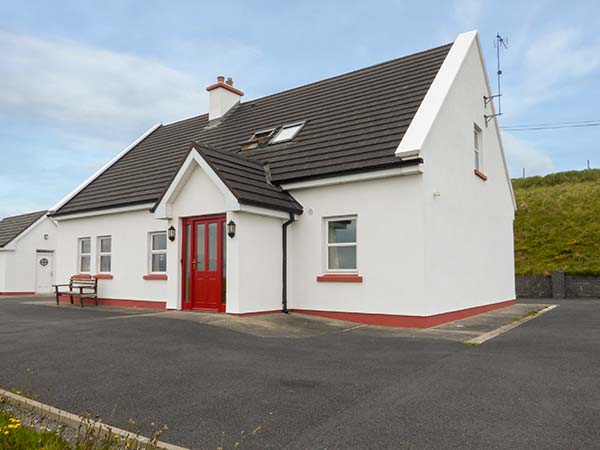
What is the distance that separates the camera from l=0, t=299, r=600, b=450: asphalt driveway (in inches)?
172

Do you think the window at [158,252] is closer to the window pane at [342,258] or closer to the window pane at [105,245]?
the window pane at [105,245]

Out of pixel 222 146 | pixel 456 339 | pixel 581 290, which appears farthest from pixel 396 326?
pixel 581 290

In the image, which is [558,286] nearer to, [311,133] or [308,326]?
[311,133]

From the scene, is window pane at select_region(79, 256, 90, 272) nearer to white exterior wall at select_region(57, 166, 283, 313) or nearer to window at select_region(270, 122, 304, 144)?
white exterior wall at select_region(57, 166, 283, 313)

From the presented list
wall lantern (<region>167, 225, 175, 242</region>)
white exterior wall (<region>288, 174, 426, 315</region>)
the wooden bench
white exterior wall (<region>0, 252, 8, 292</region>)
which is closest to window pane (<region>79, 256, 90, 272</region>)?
the wooden bench

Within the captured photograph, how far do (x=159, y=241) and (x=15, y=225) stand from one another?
18.9 meters

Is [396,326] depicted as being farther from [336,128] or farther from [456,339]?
[336,128]

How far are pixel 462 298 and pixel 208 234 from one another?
6.70 m

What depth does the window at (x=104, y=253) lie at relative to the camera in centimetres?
1664

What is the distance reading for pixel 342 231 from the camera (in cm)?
1220

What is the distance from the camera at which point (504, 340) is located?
9078 millimetres

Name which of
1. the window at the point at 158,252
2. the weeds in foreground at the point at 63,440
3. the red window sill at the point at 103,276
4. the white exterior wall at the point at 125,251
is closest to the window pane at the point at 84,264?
the white exterior wall at the point at 125,251

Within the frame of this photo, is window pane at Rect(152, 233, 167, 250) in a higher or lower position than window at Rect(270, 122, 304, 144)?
lower

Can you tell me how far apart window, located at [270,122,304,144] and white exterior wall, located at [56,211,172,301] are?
4.20m
